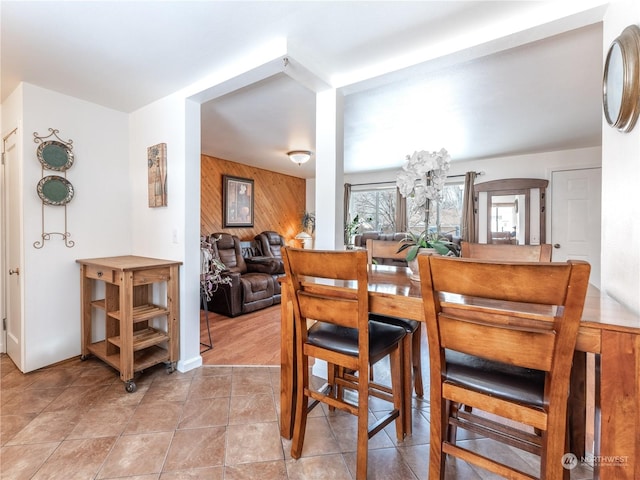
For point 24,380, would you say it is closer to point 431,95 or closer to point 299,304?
point 299,304

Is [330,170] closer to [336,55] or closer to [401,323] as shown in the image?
[336,55]

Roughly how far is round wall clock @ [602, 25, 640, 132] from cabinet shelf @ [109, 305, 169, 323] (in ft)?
9.36

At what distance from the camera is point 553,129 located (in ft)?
12.1

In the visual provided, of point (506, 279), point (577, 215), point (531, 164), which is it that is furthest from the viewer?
point (531, 164)

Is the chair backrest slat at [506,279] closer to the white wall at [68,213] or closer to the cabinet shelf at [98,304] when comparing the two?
the cabinet shelf at [98,304]

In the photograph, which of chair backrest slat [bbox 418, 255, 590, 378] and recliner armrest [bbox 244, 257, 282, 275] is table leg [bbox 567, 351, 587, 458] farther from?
recliner armrest [bbox 244, 257, 282, 275]

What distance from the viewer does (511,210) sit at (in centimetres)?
510

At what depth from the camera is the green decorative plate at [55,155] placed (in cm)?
233

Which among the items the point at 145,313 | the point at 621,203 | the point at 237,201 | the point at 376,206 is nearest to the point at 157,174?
the point at 145,313

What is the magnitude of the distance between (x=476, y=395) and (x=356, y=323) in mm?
484

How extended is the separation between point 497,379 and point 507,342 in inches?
8.5

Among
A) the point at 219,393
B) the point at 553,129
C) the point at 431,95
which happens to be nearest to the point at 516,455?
the point at 219,393

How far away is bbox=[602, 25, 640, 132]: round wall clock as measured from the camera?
1084 mm

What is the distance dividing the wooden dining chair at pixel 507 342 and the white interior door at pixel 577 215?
4.75 m
